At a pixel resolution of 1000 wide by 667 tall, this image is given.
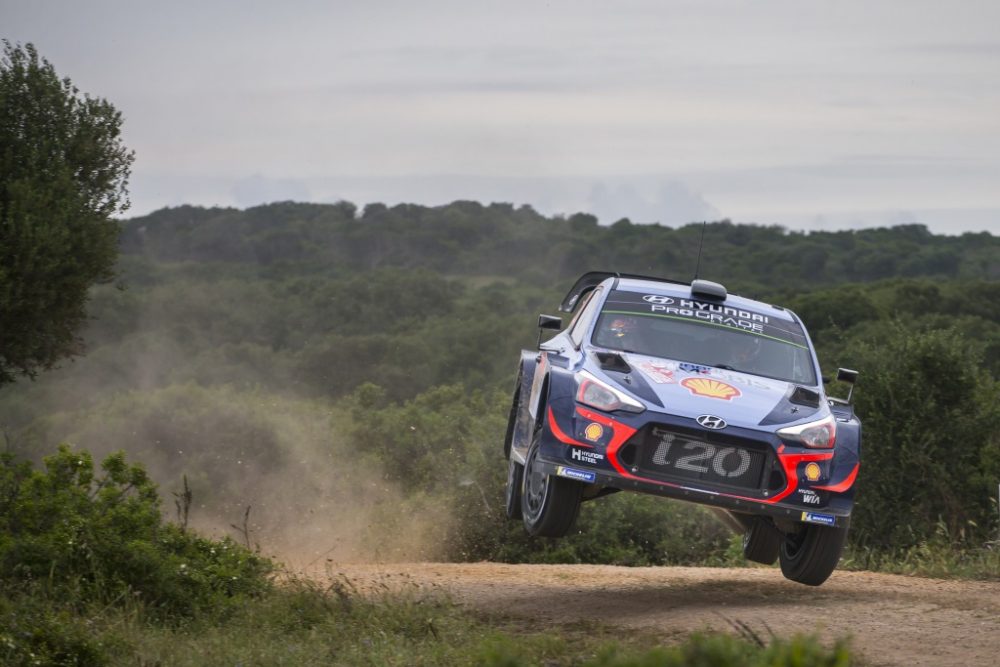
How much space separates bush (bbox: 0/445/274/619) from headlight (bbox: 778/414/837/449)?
14.5 ft

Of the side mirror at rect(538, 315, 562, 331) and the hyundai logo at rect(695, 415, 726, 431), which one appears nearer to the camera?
the hyundai logo at rect(695, 415, 726, 431)

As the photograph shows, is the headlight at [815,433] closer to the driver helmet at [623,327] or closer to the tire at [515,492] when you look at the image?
the driver helmet at [623,327]

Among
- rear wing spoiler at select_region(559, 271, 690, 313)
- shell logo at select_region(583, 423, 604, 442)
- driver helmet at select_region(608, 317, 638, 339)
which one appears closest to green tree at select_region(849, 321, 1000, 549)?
rear wing spoiler at select_region(559, 271, 690, 313)

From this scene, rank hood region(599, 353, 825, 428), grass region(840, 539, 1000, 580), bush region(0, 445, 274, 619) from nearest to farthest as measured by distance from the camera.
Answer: hood region(599, 353, 825, 428)
bush region(0, 445, 274, 619)
grass region(840, 539, 1000, 580)

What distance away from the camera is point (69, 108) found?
804 inches

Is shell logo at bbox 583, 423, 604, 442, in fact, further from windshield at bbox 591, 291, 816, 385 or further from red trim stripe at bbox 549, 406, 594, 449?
windshield at bbox 591, 291, 816, 385

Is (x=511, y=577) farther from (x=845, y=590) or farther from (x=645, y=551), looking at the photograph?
(x=645, y=551)

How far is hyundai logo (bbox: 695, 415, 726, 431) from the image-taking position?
354 inches

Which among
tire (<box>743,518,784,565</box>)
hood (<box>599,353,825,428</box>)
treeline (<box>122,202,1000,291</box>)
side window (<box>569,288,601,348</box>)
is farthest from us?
treeline (<box>122,202,1000,291</box>)

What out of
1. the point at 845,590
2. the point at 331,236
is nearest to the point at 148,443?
the point at 845,590

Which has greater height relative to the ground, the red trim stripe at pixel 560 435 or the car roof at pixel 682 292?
the car roof at pixel 682 292

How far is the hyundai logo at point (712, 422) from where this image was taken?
8984mm

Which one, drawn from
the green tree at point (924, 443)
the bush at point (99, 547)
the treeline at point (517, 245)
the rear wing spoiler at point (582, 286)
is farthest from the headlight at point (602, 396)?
the treeline at point (517, 245)

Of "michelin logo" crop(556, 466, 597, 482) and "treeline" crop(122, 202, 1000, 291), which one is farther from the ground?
"treeline" crop(122, 202, 1000, 291)
